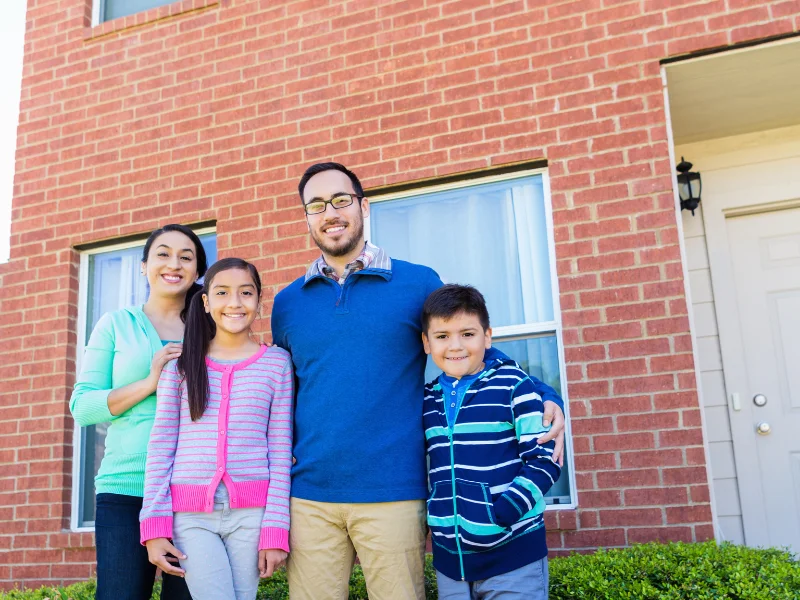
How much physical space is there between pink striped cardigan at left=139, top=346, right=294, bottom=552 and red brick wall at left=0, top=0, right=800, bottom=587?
192 cm

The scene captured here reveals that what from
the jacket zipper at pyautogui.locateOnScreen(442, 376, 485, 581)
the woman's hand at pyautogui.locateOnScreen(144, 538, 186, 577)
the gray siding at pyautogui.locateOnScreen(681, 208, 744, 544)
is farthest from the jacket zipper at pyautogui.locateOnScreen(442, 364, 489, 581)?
the gray siding at pyautogui.locateOnScreen(681, 208, 744, 544)

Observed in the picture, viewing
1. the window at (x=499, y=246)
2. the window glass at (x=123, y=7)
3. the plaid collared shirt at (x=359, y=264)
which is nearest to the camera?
the plaid collared shirt at (x=359, y=264)

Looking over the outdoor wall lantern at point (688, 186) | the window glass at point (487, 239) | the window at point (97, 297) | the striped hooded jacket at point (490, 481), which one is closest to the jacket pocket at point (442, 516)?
the striped hooded jacket at point (490, 481)

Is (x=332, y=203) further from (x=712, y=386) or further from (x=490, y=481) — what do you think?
(x=712, y=386)

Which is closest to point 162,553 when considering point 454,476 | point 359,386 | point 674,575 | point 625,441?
point 359,386

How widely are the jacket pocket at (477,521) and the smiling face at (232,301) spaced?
3.16 feet

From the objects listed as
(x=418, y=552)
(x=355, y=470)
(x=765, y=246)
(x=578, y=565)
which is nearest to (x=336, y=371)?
(x=355, y=470)

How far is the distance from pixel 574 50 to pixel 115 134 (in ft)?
10.3

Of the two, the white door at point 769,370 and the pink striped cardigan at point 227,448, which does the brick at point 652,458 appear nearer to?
the white door at point 769,370

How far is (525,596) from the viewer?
245 centimetres

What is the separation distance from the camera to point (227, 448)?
2537mm

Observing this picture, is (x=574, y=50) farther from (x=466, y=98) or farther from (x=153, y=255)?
(x=153, y=255)

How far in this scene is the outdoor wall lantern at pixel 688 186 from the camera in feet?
16.1

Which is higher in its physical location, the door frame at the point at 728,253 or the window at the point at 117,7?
the window at the point at 117,7
